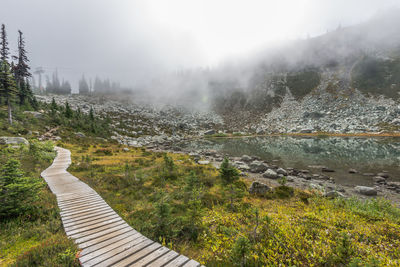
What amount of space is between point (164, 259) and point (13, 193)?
710cm

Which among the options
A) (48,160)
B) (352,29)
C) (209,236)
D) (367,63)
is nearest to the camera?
(209,236)

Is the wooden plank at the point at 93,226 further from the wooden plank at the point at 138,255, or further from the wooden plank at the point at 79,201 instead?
the wooden plank at the point at 79,201

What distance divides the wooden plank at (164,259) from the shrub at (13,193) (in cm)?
665

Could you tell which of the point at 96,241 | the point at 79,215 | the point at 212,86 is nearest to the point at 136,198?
the point at 79,215

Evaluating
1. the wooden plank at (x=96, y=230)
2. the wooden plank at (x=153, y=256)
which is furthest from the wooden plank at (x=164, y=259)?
the wooden plank at (x=96, y=230)

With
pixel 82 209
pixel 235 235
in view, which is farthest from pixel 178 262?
pixel 82 209

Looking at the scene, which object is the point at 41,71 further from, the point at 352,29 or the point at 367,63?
the point at 352,29

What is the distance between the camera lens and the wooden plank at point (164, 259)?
4.35m

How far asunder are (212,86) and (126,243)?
6074 inches

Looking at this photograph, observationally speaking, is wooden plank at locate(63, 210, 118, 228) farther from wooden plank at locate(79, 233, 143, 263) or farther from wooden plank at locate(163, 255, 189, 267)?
wooden plank at locate(163, 255, 189, 267)

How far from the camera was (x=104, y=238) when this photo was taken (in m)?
5.44

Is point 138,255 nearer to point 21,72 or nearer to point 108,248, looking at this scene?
point 108,248

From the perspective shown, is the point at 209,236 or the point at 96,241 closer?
the point at 96,241

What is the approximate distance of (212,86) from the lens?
493 ft
